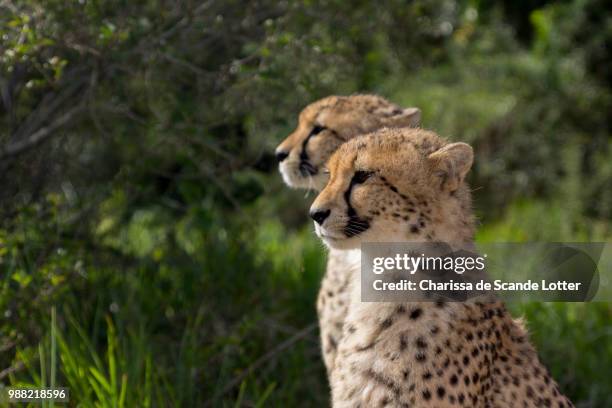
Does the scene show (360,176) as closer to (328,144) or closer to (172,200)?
(328,144)

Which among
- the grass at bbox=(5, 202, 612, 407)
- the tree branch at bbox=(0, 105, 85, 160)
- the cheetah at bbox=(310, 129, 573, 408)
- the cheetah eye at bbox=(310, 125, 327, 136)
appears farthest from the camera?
the tree branch at bbox=(0, 105, 85, 160)

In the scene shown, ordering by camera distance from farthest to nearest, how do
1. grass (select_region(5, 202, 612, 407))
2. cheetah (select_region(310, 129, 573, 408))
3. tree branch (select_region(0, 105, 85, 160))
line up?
tree branch (select_region(0, 105, 85, 160))
grass (select_region(5, 202, 612, 407))
cheetah (select_region(310, 129, 573, 408))

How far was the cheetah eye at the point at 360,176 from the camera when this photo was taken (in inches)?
94.6

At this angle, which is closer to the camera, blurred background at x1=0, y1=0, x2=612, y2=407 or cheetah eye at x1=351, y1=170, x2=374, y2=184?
cheetah eye at x1=351, y1=170, x2=374, y2=184

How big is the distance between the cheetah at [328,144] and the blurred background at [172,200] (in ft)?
0.88

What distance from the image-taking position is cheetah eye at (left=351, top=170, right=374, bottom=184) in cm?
240

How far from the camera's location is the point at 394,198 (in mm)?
2377

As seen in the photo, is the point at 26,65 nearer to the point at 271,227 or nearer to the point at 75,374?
the point at 75,374

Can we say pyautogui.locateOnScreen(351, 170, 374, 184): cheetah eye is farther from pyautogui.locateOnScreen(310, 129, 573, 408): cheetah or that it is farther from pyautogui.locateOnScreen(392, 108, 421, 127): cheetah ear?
pyautogui.locateOnScreen(392, 108, 421, 127): cheetah ear

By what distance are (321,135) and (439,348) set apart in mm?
1193

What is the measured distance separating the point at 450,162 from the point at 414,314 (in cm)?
44

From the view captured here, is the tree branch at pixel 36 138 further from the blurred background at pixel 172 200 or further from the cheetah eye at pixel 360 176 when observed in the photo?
the cheetah eye at pixel 360 176

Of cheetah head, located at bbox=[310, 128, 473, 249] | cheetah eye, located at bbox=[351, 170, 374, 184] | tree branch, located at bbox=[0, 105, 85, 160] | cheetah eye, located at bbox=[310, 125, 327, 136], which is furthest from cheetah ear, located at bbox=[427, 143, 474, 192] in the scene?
tree branch, located at bbox=[0, 105, 85, 160]

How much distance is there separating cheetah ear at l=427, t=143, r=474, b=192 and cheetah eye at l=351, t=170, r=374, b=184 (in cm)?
18
